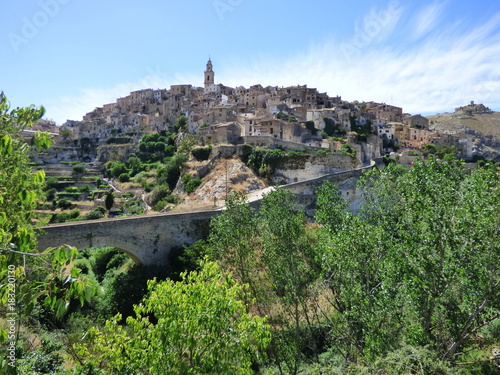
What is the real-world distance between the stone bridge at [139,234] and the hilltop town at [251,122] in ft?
62.6

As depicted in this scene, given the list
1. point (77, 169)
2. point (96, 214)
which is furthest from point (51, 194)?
point (96, 214)

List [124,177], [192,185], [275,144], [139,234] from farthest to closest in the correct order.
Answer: [124,177]
[275,144]
[192,185]
[139,234]

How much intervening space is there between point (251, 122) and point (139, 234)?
30.9 meters

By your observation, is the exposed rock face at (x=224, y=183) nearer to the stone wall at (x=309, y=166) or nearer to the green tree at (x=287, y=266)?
the stone wall at (x=309, y=166)

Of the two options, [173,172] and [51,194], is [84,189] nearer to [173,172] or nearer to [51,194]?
→ [51,194]

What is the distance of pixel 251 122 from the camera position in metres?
46.3

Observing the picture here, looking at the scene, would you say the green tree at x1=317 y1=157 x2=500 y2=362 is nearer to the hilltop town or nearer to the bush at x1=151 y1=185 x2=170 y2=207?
the hilltop town

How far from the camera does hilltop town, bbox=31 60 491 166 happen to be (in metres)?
43.5

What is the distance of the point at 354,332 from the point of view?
9672mm

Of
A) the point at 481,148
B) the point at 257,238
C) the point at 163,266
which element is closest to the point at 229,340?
the point at 257,238

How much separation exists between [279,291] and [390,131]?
54424mm

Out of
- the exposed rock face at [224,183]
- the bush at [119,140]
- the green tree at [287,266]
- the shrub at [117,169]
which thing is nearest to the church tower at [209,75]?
the bush at [119,140]

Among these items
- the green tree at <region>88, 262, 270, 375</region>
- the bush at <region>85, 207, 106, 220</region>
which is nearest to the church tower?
the bush at <region>85, 207, 106, 220</region>

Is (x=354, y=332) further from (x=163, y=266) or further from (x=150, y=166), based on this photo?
(x=150, y=166)
